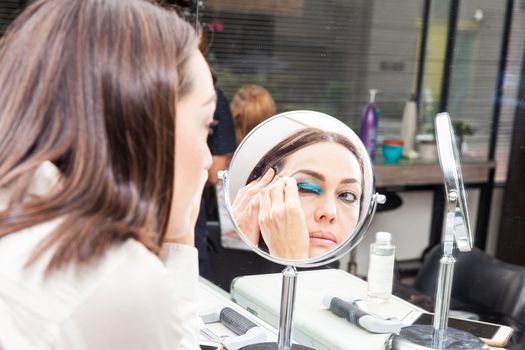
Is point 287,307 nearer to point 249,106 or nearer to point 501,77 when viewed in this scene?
point 501,77

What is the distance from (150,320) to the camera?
2.10ft

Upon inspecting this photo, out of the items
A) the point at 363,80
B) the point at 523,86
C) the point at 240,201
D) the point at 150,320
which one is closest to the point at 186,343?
the point at 150,320

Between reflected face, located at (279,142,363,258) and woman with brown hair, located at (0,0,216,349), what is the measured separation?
47 centimetres

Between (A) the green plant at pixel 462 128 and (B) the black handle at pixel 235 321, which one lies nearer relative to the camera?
(B) the black handle at pixel 235 321

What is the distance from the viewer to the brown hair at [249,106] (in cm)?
169

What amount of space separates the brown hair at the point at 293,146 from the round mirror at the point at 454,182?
5.2 inches

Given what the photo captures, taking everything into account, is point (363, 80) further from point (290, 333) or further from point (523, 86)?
point (290, 333)

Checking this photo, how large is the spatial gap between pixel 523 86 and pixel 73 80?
943 mm

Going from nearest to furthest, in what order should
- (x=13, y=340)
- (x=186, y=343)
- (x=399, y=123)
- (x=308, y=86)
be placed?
(x=13, y=340) → (x=186, y=343) → (x=399, y=123) → (x=308, y=86)

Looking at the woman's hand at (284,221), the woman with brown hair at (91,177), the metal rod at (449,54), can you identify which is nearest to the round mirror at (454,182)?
the woman's hand at (284,221)

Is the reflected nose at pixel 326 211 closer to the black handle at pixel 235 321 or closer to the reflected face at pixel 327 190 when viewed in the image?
the reflected face at pixel 327 190

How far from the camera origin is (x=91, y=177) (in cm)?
64

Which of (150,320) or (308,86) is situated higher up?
(308,86)

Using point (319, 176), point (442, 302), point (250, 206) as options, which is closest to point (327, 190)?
point (319, 176)
